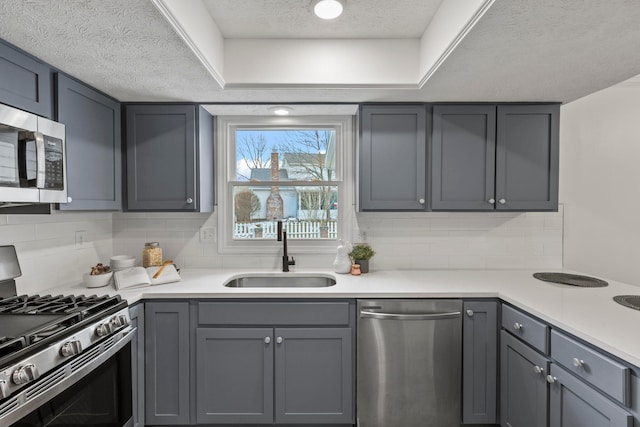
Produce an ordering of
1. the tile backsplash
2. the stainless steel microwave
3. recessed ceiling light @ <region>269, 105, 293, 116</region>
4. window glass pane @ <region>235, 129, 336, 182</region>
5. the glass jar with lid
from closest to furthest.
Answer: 1. the stainless steel microwave
2. recessed ceiling light @ <region>269, 105, 293, 116</region>
3. the glass jar with lid
4. the tile backsplash
5. window glass pane @ <region>235, 129, 336, 182</region>

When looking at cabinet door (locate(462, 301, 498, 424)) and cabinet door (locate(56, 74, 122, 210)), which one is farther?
cabinet door (locate(462, 301, 498, 424))

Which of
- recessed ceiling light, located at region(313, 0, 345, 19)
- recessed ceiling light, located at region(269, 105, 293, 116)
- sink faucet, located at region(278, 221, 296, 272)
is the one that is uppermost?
recessed ceiling light, located at region(313, 0, 345, 19)

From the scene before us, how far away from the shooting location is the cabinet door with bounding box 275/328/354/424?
196 cm

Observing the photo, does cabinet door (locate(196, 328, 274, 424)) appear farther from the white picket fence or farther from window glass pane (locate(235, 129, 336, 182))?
window glass pane (locate(235, 129, 336, 182))

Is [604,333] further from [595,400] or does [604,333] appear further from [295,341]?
[295,341]

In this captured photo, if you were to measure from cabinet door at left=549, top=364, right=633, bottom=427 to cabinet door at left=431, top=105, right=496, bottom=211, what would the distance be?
3.80 ft

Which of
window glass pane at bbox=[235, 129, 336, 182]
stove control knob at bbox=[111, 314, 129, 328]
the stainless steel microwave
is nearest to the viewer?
the stainless steel microwave

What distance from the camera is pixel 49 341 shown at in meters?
1.20

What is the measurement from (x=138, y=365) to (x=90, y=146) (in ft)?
4.34

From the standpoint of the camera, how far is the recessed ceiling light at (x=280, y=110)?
2.34 metres

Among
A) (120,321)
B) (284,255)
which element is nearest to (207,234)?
(284,255)

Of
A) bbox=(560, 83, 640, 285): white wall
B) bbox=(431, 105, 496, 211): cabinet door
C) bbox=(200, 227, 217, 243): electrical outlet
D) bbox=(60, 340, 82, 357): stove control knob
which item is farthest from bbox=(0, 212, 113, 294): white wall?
bbox=(560, 83, 640, 285): white wall

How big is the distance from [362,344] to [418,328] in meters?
0.35

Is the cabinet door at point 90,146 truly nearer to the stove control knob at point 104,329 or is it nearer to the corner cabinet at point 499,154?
the stove control knob at point 104,329
